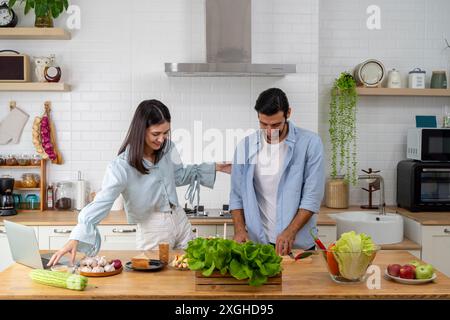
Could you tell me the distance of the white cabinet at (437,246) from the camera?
479 centimetres

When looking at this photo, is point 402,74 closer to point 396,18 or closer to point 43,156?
point 396,18

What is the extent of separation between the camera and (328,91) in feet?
18.5

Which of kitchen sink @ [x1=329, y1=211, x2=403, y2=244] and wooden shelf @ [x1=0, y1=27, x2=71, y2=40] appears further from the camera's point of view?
wooden shelf @ [x1=0, y1=27, x2=71, y2=40]

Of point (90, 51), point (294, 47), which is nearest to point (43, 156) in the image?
point (90, 51)

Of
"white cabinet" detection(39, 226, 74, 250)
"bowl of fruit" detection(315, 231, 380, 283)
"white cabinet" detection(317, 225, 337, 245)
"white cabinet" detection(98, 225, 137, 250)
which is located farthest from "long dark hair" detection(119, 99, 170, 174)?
"white cabinet" detection(317, 225, 337, 245)

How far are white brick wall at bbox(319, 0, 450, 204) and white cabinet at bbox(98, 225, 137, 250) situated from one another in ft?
6.70

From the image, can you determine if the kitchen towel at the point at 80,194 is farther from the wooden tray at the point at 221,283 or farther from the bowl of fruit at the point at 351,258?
the bowl of fruit at the point at 351,258

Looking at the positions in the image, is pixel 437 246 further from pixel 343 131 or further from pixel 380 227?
pixel 343 131

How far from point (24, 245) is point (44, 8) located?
2.63 m

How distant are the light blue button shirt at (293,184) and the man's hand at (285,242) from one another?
11 centimetres

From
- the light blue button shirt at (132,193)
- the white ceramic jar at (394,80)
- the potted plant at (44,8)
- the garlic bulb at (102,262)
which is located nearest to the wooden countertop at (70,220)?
the light blue button shirt at (132,193)

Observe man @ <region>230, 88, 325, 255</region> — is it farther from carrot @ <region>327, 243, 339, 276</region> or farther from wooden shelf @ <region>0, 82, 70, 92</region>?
wooden shelf @ <region>0, 82, 70, 92</region>

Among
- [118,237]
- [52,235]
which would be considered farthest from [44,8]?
[118,237]

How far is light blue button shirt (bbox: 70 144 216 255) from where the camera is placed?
317 centimetres
